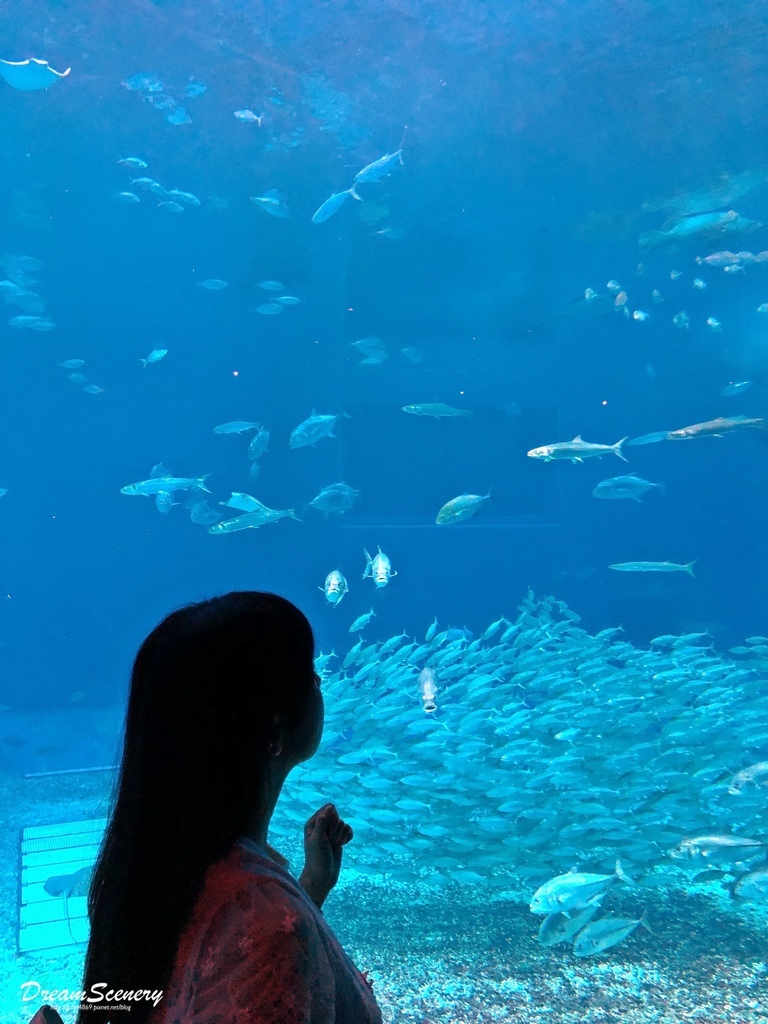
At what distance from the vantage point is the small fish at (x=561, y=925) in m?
4.26

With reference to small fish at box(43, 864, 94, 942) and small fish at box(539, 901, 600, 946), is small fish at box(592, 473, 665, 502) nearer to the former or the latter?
small fish at box(539, 901, 600, 946)

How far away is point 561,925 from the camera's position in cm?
431

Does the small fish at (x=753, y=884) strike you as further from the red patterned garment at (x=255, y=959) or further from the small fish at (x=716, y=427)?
the small fish at (x=716, y=427)

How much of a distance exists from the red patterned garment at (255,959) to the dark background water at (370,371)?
47.7ft

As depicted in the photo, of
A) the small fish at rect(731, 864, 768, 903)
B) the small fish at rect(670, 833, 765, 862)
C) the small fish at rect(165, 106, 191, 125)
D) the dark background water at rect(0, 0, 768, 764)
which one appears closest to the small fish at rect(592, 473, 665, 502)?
the small fish at rect(670, 833, 765, 862)

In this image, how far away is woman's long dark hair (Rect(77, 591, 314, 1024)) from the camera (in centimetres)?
95

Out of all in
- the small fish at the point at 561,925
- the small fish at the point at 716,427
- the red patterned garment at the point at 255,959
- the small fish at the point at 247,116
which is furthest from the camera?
the small fish at the point at 247,116

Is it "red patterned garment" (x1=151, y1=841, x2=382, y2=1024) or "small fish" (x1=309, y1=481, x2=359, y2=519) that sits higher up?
"red patterned garment" (x1=151, y1=841, x2=382, y2=1024)

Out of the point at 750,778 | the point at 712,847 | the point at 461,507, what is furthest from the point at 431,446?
the point at 712,847

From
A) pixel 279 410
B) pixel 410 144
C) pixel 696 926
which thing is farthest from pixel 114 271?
pixel 696 926

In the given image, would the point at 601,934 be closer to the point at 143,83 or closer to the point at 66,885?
the point at 66,885

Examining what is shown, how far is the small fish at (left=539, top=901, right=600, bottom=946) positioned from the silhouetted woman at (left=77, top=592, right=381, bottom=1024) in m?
3.93

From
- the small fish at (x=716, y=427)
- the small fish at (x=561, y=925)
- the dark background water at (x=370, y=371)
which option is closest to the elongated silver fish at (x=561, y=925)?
the small fish at (x=561, y=925)

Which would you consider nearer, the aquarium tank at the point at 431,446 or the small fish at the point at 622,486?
the aquarium tank at the point at 431,446
